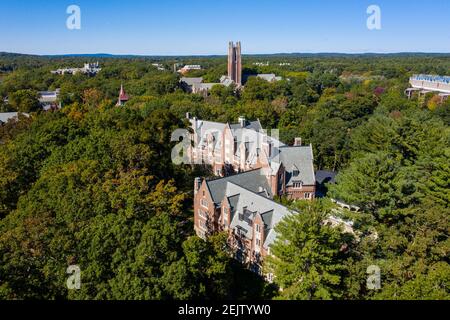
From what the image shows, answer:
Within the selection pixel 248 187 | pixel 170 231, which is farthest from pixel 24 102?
pixel 170 231

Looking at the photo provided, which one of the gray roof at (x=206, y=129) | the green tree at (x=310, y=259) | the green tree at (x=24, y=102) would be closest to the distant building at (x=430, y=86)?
the gray roof at (x=206, y=129)

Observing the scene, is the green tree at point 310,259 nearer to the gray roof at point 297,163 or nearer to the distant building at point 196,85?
the gray roof at point 297,163

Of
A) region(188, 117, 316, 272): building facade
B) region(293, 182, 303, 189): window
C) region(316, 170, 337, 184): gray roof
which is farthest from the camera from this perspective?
region(316, 170, 337, 184): gray roof

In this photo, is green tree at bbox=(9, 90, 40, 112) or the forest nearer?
the forest

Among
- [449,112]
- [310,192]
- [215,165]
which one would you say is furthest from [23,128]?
[449,112]

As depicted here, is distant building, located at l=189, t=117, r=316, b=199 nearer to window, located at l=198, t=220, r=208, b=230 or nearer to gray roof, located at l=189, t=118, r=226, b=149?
gray roof, located at l=189, t=118, r=226, b=149

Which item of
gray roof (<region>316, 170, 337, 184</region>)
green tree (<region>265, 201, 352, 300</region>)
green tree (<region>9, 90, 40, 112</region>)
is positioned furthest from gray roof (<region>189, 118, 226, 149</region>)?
green tree (<region>9, 90, 40, 112</region>)

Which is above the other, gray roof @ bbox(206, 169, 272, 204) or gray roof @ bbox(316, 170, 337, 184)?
gray roof @ bbox(206, 169, 272, 204)
